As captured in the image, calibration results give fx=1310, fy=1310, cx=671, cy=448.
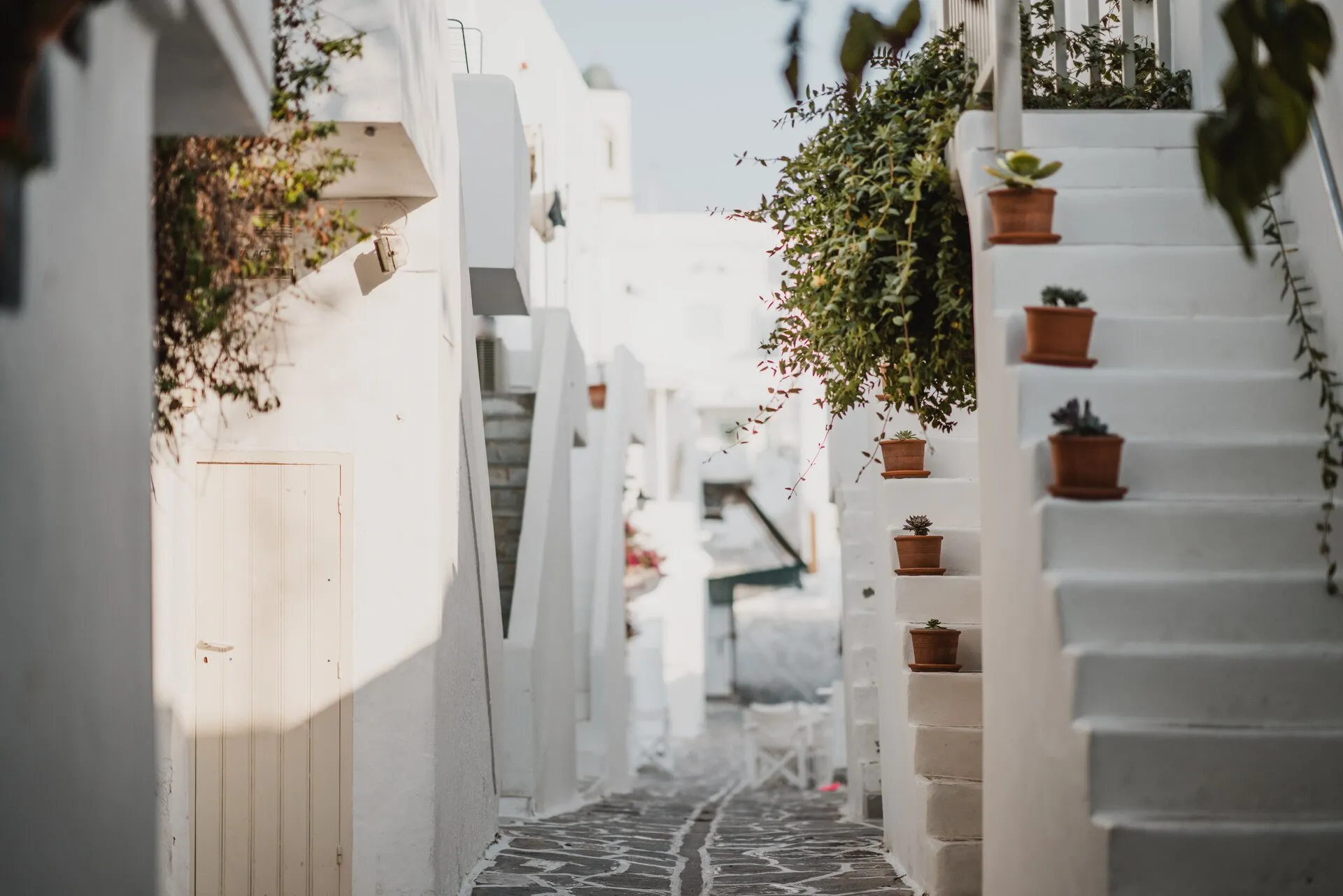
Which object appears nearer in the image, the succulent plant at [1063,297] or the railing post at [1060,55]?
the succulent plant at [1063,297]

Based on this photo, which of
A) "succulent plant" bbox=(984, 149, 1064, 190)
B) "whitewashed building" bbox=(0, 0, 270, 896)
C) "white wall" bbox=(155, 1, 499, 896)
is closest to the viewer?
"whitewashed building" bbox=(0, 0, 270, 896)

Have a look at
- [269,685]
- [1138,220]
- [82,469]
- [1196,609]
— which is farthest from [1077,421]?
[269,685]

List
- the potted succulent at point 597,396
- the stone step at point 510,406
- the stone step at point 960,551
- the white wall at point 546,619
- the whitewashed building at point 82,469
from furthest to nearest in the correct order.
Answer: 1. the potted succulent at point 597,396
2. the stone step at point 510,406
3. the white wall at point 546,619
4. the stone step at point 960,551
5. the whitewashed building at point 82,469

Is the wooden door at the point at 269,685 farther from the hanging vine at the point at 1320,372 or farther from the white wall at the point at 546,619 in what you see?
the hanging vine at the point at 1320,372

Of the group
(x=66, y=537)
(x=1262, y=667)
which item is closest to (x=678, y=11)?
(x=66, y=537)

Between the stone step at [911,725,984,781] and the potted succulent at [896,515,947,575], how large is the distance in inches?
27.7

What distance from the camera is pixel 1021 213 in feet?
14.7

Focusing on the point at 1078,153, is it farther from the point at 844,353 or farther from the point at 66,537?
the point at 66,537

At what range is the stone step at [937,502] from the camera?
20.2 ft

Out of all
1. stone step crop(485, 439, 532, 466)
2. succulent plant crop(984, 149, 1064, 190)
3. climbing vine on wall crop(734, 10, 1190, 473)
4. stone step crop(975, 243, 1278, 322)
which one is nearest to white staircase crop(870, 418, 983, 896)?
climbing vine on wall crop(734, 10, 1190, 473)

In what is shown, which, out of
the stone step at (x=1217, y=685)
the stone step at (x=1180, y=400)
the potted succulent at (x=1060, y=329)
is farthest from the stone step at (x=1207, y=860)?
the potted succulent at (x=1060, y=329)

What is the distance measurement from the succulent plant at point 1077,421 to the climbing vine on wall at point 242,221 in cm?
272

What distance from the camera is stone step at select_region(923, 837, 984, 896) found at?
16.9ft

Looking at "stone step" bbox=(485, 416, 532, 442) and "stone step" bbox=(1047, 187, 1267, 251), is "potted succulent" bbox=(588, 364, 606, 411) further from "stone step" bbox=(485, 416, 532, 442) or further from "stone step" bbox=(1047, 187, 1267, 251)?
"stone step" bbox=(1047, 187, 1267, 251)
